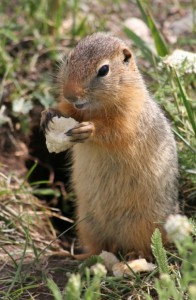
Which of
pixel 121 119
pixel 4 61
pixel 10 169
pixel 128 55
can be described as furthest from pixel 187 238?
pixel 4 61

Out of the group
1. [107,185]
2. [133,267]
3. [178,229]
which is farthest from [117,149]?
[178,229]

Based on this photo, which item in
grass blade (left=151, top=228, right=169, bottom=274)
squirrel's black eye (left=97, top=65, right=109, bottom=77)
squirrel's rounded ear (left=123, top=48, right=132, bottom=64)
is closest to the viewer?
grass blade (left=151, top=228, right=169, bottom=274)

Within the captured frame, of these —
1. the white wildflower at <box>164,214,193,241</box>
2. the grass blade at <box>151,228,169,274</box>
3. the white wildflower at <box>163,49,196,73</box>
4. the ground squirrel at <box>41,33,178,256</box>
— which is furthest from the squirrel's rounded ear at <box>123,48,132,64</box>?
the white wildflower at <box>164,214,193,241</box>

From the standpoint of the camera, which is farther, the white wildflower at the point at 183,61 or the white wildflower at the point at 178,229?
the white wildflower at the point at 183,61

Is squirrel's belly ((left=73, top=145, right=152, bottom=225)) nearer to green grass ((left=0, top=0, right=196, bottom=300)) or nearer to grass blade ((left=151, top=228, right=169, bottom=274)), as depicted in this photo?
green grass ((left=0, top=0, right=196, bottom=300))

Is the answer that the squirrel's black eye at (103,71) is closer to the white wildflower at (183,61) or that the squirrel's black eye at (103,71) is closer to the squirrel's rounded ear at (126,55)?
the squirrel's rounded ear at (126,55)

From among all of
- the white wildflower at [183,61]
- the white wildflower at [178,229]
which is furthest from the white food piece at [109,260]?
the white wildflower at [178,229]

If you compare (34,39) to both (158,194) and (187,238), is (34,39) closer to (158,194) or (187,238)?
(158,194)
